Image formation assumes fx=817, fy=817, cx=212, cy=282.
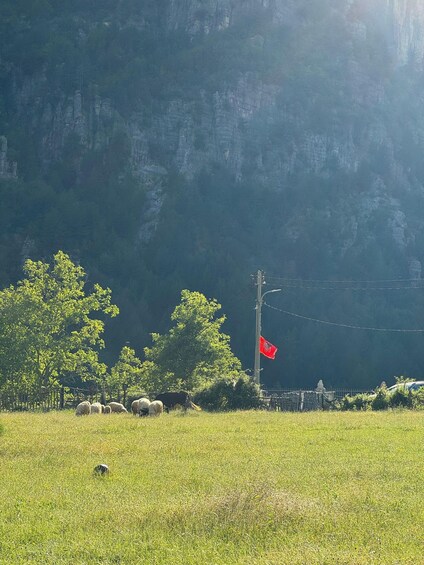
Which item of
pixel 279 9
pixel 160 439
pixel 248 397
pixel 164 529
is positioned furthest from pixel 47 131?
pixel 164 529

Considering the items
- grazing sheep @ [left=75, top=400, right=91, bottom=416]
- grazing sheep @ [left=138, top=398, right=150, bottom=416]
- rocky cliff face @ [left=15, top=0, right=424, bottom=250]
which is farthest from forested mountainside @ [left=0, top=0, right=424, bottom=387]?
grazing sheep @ [left=138, top=398, right=150, bottom=416]

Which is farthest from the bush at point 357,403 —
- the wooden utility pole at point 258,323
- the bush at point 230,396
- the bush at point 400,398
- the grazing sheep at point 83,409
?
the grazing sheep at point 83,409

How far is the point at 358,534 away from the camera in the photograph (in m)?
9.80

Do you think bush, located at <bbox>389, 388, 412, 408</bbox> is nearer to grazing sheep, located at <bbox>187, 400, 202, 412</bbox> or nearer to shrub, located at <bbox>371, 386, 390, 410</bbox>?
shrub, located at <bbox>371, 386, 390, 410</bbox>

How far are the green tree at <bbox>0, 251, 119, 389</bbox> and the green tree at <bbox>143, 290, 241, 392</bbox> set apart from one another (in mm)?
5020

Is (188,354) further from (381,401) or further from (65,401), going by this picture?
(381,401)

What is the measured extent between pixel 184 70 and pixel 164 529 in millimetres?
130098

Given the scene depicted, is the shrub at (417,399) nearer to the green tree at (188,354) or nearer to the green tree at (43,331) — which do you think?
the green tree at (188,354)

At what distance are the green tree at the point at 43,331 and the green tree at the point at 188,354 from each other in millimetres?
5020

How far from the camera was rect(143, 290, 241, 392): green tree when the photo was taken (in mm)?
47156

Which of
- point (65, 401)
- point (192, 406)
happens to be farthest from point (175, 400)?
point (65, 401)

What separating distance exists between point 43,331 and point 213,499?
32.0m

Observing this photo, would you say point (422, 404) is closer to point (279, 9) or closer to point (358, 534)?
point (358, 534)

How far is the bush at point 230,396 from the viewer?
36.6 meters
